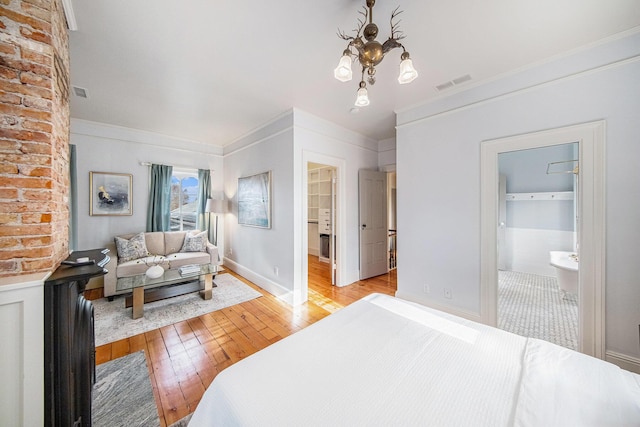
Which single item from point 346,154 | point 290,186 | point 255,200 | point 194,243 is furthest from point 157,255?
point 346,154

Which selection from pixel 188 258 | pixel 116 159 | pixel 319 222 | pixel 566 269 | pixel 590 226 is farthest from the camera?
pixel 319 222

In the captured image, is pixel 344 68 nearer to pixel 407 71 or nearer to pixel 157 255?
pixel 407 71

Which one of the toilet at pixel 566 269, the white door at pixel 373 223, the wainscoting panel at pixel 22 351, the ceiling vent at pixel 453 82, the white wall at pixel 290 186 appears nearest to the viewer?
the wainscoting panel at pixel 22 351

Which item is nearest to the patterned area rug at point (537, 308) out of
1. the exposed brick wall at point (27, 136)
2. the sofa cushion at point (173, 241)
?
the exposed brick wall at point (27, 136)

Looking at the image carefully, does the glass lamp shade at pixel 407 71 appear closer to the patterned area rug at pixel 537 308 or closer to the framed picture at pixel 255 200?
the patterned area rug at pixel 537 308

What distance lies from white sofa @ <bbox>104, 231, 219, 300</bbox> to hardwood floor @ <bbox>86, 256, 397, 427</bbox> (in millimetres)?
497

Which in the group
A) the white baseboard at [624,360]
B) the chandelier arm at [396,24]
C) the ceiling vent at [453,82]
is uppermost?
the ceiling vent at [453,82]

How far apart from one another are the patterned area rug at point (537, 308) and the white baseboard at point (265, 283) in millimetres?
2436

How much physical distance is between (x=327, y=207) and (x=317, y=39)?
4156mm

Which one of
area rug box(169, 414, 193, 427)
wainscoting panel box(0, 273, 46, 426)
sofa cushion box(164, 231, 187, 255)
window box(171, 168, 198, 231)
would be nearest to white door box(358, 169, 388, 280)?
area rug box(169, 414, 193, 427)

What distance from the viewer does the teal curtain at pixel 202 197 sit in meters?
4.68

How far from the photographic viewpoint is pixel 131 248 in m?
3.56

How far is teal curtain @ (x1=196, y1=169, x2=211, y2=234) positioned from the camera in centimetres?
468

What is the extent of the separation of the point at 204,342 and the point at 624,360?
3.55 meters
